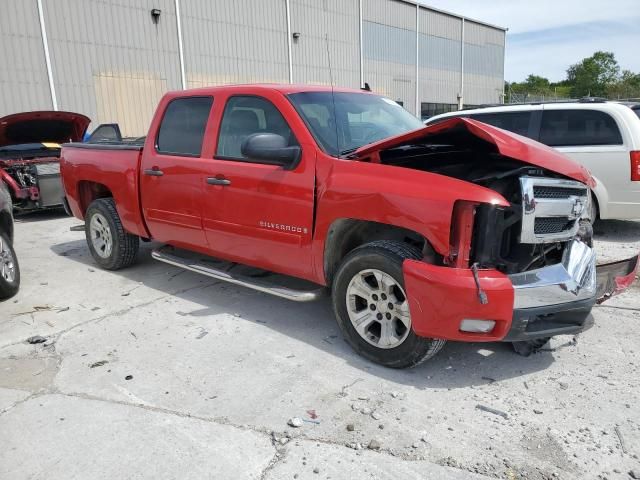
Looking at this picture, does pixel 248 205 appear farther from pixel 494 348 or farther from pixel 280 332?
pixel 494 348

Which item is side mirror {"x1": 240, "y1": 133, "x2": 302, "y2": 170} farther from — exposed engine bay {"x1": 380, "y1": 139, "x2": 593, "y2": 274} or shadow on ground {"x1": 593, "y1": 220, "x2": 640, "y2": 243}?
shadow on ground {"x1": 593, "y1": 220, "x2": 640, "y2": 243}

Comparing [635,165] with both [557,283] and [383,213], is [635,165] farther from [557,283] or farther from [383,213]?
[383,213]

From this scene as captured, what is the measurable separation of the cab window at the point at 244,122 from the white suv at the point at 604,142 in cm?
284

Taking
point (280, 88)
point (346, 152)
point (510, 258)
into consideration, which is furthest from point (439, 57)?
point (510, 258)

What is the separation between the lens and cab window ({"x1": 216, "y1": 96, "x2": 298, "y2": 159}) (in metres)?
3.96

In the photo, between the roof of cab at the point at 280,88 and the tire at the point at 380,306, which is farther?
the roof of cab at the point at 280,88

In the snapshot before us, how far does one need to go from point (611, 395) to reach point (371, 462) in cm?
159

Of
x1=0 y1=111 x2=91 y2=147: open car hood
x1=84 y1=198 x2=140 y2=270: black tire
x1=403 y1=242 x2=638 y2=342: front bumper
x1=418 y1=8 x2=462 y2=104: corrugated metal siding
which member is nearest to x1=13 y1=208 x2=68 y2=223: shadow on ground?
x1=0 y1=111 x2=91 y2=147: open car hood

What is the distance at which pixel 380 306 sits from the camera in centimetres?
336

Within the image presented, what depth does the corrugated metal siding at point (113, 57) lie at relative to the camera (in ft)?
49.5

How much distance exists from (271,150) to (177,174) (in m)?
1.35

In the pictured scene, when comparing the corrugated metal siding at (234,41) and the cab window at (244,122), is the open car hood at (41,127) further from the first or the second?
the corrugated metal siding at (234,41)

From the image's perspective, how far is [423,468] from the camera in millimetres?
2453

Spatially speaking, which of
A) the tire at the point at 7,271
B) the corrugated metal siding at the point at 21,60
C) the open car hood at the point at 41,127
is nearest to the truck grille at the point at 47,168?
the open car hood at the point at 41,127
